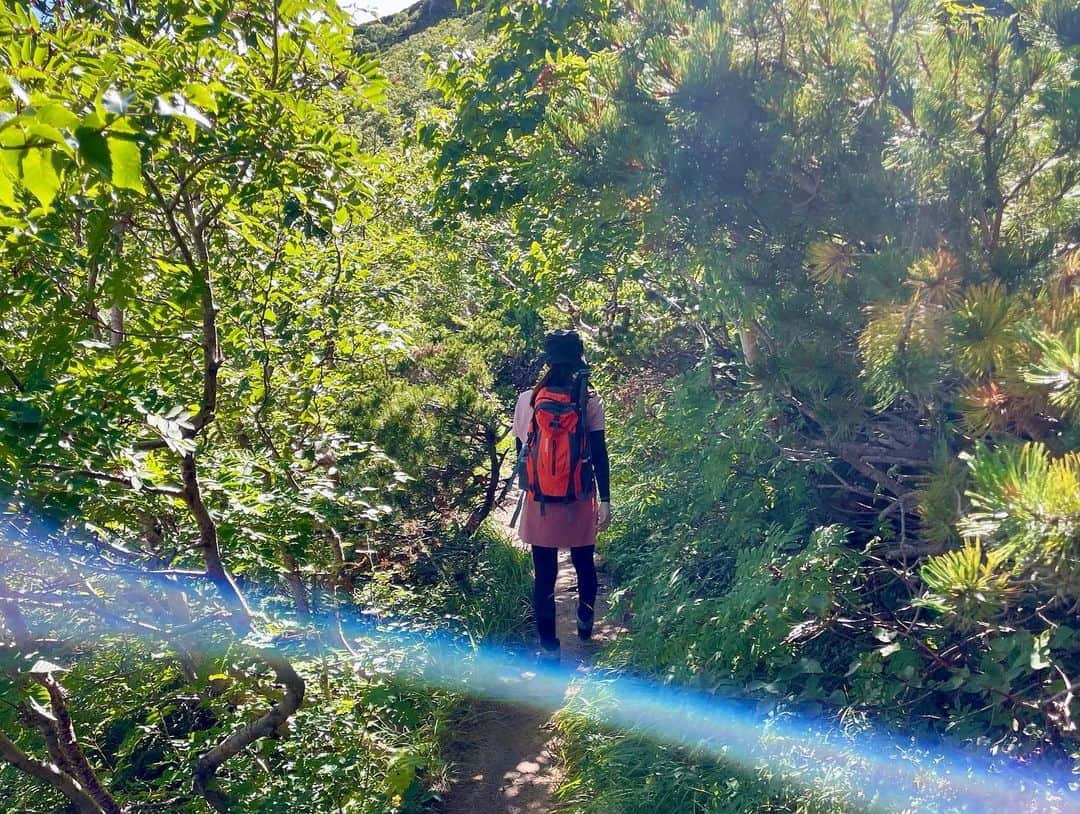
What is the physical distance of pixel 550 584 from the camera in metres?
4.34

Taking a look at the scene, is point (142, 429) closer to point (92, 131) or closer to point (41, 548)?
point (41, 548)

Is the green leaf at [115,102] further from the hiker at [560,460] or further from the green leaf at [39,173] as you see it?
the hiker at [560,460]

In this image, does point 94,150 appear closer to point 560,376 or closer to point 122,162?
point 122,162

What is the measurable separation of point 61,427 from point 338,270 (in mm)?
1894

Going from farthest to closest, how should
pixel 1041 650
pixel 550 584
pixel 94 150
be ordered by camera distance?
pixel 550 584 < pixel 1041 650 < pixel 94 150

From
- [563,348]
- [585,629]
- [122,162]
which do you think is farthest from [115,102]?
[585,629]

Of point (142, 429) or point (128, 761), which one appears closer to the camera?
point (142, 429)

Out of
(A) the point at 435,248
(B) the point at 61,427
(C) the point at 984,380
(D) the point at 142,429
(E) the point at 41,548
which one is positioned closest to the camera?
(B) the point at 61,427

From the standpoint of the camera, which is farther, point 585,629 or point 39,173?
point 585,629

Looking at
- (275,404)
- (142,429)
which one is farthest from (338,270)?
(142,429)

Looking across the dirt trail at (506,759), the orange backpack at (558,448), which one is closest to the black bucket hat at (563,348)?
the orange backpack at (558,448)

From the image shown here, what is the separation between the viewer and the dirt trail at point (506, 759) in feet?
11.0

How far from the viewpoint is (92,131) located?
960mm

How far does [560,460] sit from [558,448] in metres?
0.07
